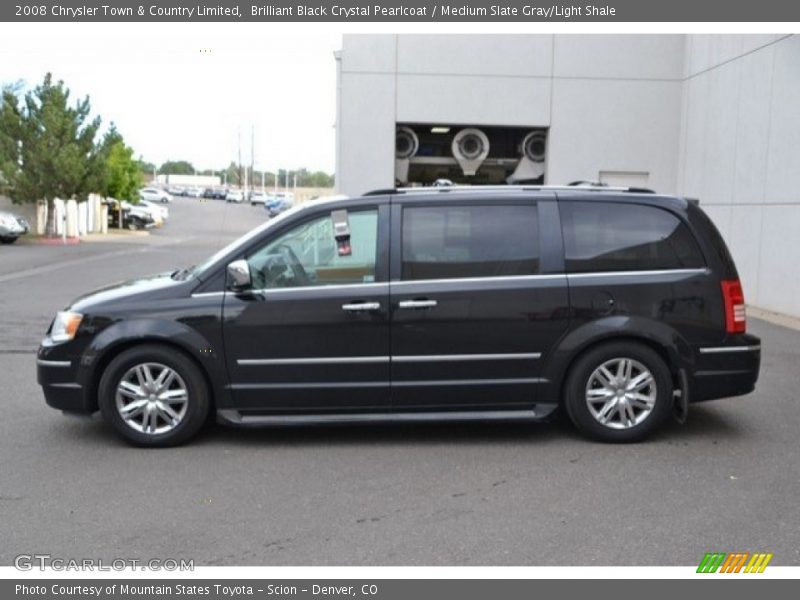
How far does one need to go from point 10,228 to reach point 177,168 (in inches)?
2361

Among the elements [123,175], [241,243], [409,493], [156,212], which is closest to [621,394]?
[409,493]

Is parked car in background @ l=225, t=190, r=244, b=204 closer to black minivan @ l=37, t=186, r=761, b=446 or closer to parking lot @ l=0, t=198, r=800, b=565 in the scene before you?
parking lot @ l=0, t=198, r=800, b=565

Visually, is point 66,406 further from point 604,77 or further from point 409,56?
point 604,77

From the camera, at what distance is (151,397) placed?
5.48m

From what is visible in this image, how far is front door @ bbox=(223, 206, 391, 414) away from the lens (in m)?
5.41

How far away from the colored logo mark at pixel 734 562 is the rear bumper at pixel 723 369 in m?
1.87

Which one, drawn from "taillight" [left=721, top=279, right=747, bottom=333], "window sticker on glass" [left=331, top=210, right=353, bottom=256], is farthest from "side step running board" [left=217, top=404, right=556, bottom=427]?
"taillight" [left=721, top=279, right=747, bottom=333]

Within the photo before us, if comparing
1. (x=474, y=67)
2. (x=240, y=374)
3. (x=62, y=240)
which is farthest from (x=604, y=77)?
(x=62, y=240)

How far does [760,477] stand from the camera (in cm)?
500

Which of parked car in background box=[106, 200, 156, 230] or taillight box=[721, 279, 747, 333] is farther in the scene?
parked car in background box=[106, 200, 156, 230]

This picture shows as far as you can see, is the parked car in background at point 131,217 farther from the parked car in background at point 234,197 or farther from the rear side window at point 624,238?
the rear side window at point 624,238

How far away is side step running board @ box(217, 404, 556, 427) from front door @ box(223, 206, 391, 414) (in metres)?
0.06

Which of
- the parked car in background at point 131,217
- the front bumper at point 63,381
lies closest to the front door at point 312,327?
the front bumper at point 63,381

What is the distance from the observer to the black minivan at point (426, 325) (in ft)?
17.8
